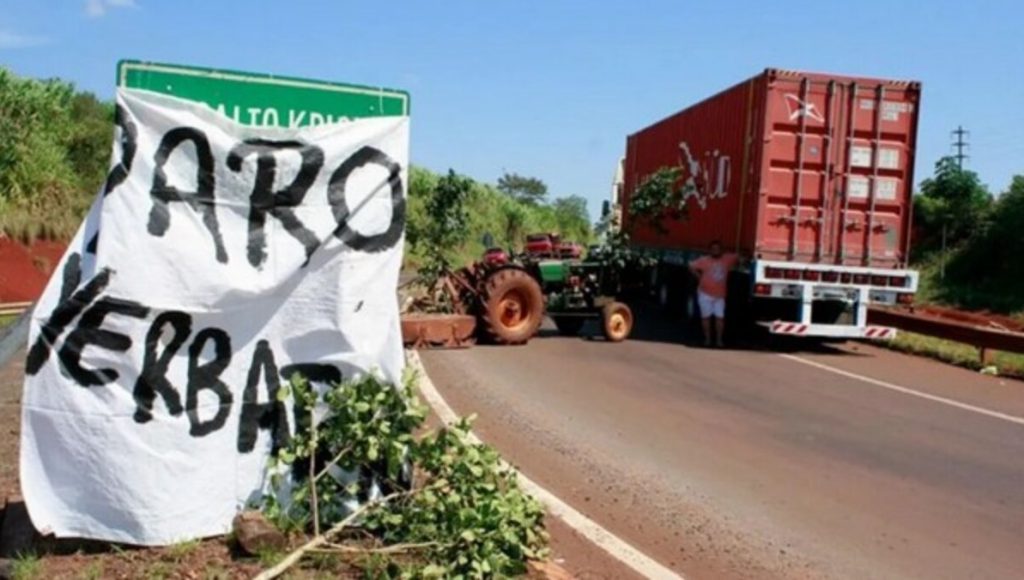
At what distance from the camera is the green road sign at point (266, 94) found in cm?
454

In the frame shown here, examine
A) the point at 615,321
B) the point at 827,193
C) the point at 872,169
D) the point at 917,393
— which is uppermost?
the point at 872,169

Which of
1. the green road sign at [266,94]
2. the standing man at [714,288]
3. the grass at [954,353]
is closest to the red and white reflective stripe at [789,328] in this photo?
the standing man at [714,288]

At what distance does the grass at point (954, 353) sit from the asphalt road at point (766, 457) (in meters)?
0.87

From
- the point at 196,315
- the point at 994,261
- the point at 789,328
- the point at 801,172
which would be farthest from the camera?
the point at 994,261

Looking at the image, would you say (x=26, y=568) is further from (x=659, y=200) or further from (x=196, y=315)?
(x=659, y=200)

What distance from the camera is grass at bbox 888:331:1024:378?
1439cm

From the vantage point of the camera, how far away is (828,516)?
630 centimetres

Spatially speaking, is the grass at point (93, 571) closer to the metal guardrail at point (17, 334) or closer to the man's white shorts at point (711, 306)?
the metal guardrail at point (17, 334)

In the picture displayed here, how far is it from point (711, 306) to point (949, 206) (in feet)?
87.7

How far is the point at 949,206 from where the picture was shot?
39.0 metres

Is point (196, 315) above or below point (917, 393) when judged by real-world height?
above

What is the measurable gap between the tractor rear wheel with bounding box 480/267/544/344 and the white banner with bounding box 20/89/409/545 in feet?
30.9

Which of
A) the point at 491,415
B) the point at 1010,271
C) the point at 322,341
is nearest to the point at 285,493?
the point at 322,341

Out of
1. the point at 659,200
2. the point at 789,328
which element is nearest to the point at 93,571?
the point at 789,328
